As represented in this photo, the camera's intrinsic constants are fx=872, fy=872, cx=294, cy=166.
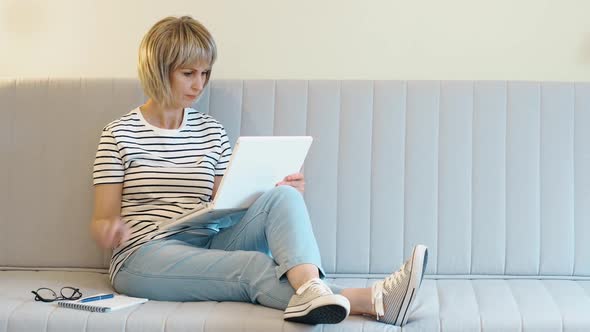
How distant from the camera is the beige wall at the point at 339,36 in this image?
2.74 meters

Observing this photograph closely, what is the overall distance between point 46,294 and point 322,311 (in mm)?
748

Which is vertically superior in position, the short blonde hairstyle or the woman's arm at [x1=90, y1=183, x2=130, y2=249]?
the short blonde hairstyle

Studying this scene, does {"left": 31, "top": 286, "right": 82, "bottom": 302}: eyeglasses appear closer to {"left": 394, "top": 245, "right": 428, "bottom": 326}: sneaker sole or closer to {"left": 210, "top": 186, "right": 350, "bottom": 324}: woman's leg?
{"left": 210, "top": 186, "right": 350, "bottom": 324}: woman's leg

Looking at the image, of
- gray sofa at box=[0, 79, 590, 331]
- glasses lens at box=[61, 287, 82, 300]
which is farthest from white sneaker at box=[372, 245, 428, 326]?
glasses lens at box=[61, 287, 82, 300]

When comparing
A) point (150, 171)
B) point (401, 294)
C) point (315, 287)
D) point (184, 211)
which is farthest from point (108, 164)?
point (401, 294)

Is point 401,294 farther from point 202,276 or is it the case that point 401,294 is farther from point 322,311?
point 202,276

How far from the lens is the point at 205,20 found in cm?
282

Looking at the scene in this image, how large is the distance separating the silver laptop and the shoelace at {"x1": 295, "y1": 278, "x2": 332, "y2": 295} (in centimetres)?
32

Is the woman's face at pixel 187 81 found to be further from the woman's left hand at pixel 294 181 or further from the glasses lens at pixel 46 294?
the glasses lens at pixel 46 294

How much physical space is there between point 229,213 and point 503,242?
78 centimetres

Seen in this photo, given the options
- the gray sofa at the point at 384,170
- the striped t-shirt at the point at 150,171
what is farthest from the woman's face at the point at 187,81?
the gray sofa at the point at 384,170

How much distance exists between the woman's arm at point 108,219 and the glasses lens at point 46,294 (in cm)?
17

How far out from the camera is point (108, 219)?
7.38 ft

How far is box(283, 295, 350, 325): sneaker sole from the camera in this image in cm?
181
